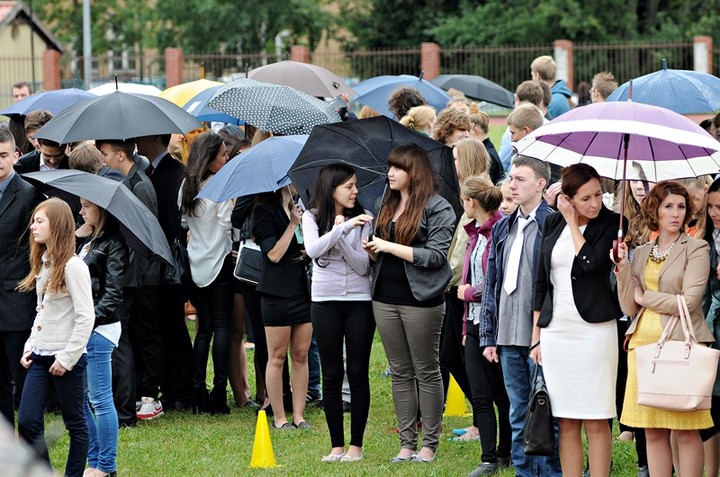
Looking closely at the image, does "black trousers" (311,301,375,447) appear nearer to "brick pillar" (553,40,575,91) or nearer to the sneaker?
the sneaker

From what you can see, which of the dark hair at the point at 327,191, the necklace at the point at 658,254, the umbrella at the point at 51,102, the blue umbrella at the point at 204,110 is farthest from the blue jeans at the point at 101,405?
the umbrella at the point at 51,102

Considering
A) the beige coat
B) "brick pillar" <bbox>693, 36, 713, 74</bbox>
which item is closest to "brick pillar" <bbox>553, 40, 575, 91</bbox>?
"brick pillar" <bbox>693, 36, 713, 74</bbox>

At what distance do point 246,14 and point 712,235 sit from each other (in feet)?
137

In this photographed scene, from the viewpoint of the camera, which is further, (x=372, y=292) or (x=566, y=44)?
(x=566, y=44)

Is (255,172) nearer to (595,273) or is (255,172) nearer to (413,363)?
(413,363)

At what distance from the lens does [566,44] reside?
112ft

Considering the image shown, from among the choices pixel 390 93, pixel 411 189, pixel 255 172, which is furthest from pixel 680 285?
pixel 390 93

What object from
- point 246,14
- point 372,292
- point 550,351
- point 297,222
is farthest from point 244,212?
point 246,14

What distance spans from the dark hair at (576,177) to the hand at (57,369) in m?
2.77

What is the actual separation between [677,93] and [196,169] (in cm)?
379

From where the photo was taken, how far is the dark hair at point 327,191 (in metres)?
7.07

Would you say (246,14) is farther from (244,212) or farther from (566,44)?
(244,212)

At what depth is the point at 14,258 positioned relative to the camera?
6.91 meters

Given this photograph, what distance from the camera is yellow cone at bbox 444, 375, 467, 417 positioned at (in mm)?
8484
